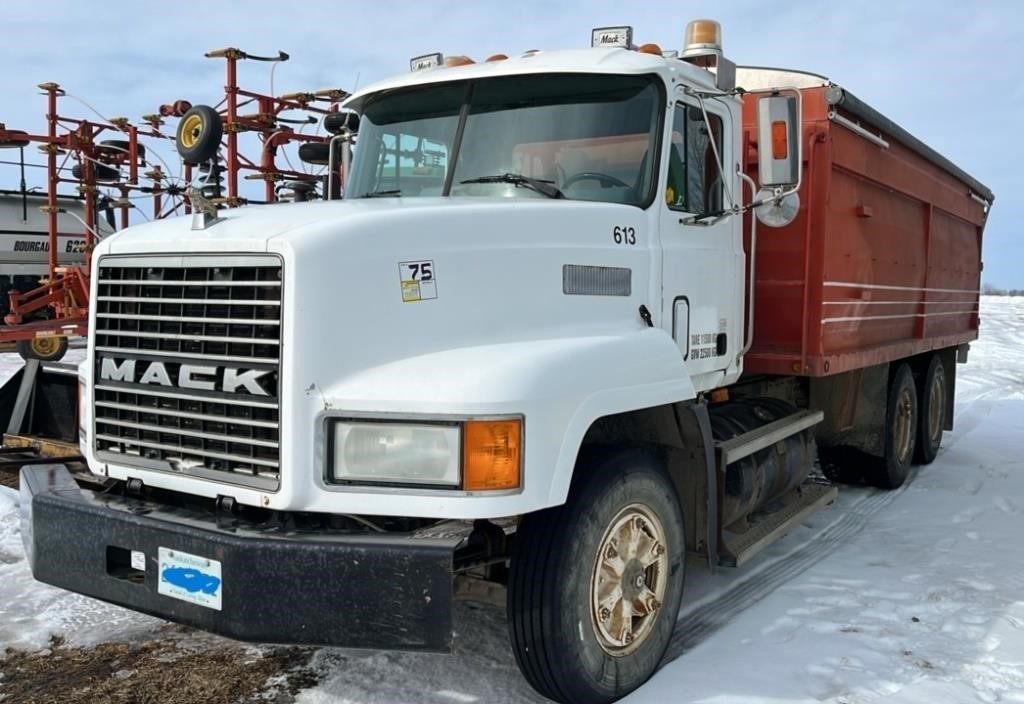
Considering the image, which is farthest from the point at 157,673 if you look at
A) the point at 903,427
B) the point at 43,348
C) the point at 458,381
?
the point at 43,348

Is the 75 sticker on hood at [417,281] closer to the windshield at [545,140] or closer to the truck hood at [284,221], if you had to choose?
the truck hood at [284,221]

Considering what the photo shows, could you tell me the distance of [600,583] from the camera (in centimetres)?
342

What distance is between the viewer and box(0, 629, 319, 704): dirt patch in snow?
351 cm

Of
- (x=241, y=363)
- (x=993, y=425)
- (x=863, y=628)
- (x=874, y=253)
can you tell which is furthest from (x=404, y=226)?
(x=993, y=425)

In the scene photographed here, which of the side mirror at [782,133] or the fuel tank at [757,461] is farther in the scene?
the fuel tank at [757,461]

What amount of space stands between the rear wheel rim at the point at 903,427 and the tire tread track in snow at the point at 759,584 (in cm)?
87

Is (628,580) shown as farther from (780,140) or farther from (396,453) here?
(780,140)

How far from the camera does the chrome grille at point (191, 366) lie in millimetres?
2967

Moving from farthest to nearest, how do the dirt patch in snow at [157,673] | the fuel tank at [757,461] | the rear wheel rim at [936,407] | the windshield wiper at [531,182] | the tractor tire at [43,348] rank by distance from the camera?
the tractor tire at [43,348], the rear wheel rim at [936,407], the fuel tank at [757,461], the windshield wiper at [531,182], the dirt patch in snow at [157,673]

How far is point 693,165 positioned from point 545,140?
0.78m

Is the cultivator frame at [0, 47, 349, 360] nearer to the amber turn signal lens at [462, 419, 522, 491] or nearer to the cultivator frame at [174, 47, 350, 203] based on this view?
the cultivator frame at [174, 47, 350, 203]

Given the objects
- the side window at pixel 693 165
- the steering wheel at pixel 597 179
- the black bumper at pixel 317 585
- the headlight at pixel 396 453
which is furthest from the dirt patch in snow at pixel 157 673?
the side window at pixel 693 165

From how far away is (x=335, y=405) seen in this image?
287 cm

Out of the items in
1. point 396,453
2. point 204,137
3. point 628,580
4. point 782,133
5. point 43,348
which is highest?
point 782,133
